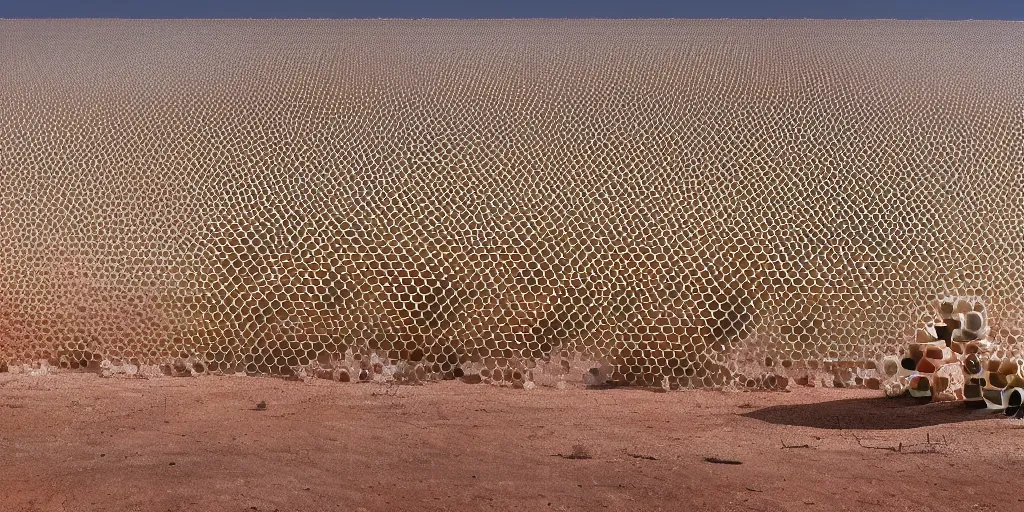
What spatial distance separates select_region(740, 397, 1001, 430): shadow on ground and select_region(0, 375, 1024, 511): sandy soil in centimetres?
1

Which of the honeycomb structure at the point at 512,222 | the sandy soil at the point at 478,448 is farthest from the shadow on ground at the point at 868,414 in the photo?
the honeycomb structure at the point at 512,222

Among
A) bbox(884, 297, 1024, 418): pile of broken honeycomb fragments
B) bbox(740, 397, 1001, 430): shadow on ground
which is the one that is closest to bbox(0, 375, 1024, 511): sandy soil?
bbox(740, 397, 1001, 430): shadow on ground

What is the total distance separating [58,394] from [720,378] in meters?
3.35

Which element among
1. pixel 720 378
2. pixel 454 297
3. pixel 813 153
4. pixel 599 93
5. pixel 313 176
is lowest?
pixel 720 378

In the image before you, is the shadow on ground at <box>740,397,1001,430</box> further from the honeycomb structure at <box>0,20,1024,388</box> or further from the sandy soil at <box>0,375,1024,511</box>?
the honeycomb structure at <box>0,20,1024,388</box>

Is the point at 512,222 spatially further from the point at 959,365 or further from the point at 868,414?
the point at 959,365

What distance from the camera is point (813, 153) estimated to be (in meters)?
4.68

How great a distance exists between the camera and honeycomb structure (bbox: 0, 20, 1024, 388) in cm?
393

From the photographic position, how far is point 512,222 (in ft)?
14.0

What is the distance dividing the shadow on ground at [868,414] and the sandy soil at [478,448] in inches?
0.4

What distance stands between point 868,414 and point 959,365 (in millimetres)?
681

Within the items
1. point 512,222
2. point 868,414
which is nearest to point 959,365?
point 868,414

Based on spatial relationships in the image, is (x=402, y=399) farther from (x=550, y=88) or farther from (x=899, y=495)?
(x=550, y=88)

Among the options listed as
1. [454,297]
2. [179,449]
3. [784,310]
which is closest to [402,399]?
[454,297]
